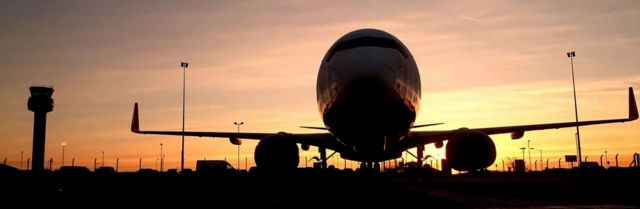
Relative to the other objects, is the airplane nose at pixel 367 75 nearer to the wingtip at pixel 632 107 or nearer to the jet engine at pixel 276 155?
the jet engine at pixel 276 155

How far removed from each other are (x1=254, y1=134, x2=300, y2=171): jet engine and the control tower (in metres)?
61.1

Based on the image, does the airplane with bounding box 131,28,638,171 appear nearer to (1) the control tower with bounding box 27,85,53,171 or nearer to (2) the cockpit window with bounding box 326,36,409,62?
(2) the cockpit window with bounding box 326,36,409,62

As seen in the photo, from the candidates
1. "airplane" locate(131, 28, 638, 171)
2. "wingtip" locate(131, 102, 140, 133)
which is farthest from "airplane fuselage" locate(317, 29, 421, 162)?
"wingtip" locate(131, 102, 140, 133)

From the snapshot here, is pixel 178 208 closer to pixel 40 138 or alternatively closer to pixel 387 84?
pixel 387 84

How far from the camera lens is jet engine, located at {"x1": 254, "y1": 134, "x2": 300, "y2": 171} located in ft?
72.0

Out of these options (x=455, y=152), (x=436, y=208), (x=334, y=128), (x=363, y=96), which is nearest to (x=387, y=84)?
(x=363, y=96)

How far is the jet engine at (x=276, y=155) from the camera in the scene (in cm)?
2194

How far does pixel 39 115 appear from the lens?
250 ft

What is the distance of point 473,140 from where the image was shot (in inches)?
832

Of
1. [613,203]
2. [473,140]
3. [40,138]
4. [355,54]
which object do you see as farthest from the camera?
[40,138]

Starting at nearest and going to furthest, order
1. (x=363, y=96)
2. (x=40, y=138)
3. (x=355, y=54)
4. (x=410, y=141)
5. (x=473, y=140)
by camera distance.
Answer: (x=363, y=96)
(x=355, y=54)
(x=473, y=140)
(x=410, y=141)
(x=40, y=138)

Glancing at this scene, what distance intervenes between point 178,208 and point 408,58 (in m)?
11.8

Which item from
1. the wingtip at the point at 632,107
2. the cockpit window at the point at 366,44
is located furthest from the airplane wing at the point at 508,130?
the cockpit window at the point at 366,44

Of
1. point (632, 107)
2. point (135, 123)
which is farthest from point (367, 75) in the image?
point (135, 123)
